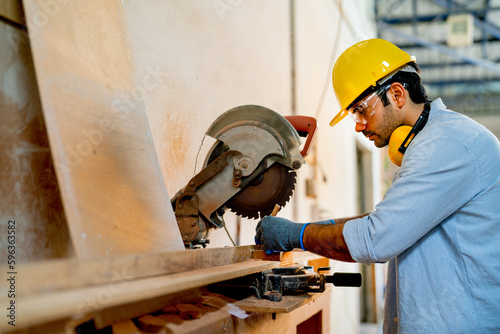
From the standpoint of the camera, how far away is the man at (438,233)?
4.20 ft

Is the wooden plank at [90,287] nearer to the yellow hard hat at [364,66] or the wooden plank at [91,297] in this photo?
the wooden plank at [91,297]

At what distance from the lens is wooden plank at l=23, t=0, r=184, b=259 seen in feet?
3.03

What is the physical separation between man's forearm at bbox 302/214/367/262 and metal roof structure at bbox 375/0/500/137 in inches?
258

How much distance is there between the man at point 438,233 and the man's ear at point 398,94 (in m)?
0.16

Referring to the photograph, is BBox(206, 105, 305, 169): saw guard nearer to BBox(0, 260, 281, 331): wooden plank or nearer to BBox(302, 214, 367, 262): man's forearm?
BBox(302, 214, 367, 262): man's forearm

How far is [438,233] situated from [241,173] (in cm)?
64

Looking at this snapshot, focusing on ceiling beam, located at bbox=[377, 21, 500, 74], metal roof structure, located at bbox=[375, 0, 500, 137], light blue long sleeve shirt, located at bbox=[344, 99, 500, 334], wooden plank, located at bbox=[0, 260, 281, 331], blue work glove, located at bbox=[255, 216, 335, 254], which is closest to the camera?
wooden plank, located at bbox=[0, 260, 281, 331]

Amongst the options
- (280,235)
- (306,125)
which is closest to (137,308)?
(280,235)

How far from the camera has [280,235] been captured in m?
1.39

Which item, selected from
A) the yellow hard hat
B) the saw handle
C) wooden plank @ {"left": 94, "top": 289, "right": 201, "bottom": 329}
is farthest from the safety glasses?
wooden plank @ {"left": 94, "top": 289, "right": 201, "bottom": 329}

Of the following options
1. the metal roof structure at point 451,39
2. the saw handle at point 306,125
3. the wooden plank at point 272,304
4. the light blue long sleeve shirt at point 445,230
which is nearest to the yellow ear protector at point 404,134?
the light blue long sleeve shirt at point 445,230

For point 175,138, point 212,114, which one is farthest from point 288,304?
point 212,114

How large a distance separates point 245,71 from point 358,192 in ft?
14.9

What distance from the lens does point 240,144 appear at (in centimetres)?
146
